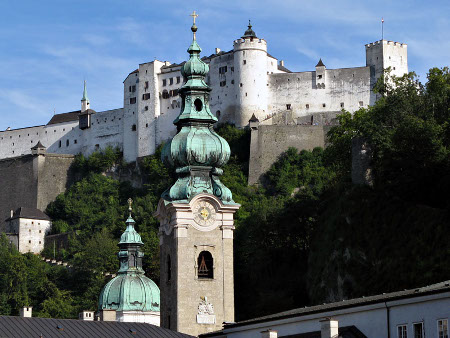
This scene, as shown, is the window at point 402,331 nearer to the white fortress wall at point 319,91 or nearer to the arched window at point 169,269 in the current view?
the arched window at point 169,269

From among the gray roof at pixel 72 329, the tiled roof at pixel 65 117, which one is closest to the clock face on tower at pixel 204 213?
the gray roof at pixel 72 329

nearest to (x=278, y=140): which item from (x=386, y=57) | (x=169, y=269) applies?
(x=386, y=57)

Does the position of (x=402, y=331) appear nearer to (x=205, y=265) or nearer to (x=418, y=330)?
(x=418, y=330)

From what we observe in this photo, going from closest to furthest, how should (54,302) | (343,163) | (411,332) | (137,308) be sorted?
(411,332), (137,308), (343,163), (54,302)

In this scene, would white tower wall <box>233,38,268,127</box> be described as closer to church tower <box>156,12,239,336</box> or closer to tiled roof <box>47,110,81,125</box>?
tiled roof <box>47,110,81,125</box>

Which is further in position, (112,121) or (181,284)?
(112,121)

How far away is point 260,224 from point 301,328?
161 ft

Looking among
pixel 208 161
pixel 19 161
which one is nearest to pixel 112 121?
pixel 19 161

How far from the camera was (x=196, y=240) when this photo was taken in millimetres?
51469

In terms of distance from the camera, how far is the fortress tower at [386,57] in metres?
126

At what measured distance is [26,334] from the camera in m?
44.9

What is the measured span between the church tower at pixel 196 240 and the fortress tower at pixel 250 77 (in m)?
73.8

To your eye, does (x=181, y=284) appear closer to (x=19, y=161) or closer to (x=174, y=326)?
(x=174, y=326)

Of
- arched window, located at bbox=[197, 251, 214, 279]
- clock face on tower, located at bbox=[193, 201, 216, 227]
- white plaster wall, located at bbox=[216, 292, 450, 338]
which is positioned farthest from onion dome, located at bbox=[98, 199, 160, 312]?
white plaster wall, located at bbox=[216, 292, 450, 338]
